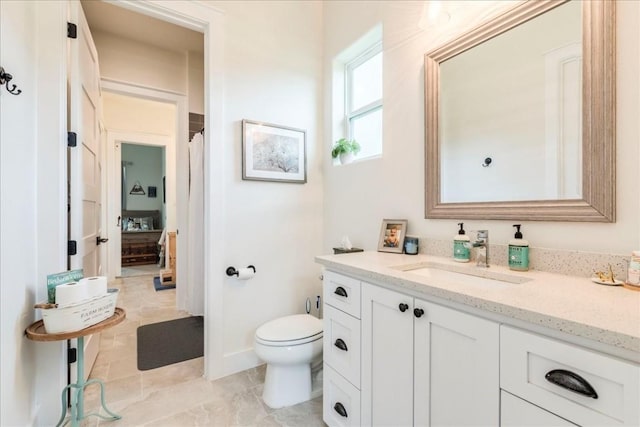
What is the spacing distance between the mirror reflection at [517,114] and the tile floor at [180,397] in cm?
155

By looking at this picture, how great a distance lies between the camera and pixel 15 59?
130 centimetres

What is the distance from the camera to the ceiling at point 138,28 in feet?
8.46

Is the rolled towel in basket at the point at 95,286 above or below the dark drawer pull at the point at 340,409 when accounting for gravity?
above

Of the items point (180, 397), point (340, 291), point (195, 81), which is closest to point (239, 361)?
point (180, 397)

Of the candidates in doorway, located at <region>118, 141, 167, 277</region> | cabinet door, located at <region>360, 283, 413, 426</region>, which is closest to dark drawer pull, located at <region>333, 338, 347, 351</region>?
cabinet door, located at <region>360, 283, 413, 426</region>

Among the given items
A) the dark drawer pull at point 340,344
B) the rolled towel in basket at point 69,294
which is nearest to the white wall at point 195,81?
the rolled towel in basket at point 69,294

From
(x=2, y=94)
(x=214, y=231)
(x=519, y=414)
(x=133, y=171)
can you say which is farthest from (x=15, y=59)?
(x=133, y=171)

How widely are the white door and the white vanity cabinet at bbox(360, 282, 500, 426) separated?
5.68 feet

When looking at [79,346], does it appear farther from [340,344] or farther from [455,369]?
[455,369]

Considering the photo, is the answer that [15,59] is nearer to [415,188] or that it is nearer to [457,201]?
[415,188]

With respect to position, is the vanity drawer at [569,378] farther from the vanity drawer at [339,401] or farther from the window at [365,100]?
the window at [365,100]

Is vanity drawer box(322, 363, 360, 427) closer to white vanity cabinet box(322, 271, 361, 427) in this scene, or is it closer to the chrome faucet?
white vanity cabinet box(322, 271, 361, 427)

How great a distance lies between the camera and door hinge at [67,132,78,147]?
166cm

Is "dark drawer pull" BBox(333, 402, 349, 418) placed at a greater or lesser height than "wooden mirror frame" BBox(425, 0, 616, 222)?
lesser
